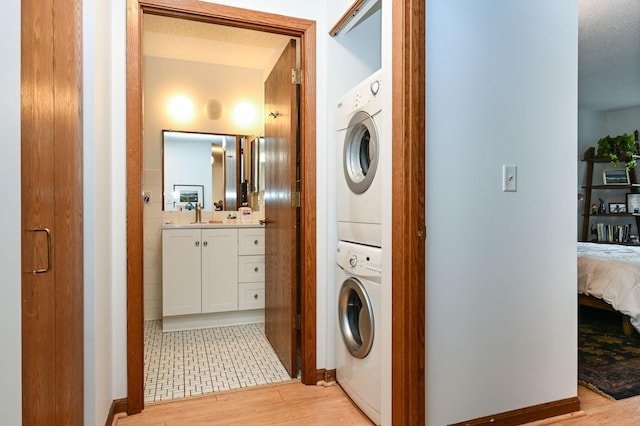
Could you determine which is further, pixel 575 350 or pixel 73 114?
pixel 575 350

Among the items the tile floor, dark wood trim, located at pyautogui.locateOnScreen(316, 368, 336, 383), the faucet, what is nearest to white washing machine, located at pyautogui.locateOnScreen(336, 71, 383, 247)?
dark wood trim, located at pyautogui.locateOnScreen(316, 368, 336, 383)

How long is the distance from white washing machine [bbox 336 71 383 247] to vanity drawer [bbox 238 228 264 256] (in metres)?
1.39

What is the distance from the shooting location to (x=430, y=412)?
1590 mm

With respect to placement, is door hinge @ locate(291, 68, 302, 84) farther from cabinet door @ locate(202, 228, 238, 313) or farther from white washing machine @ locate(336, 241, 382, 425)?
cabinet door @ locate(202, 228, 238, 313)

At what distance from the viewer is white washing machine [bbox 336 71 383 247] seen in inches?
69.9

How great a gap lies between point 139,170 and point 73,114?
582mm

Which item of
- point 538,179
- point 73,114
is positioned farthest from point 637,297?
point 73,114

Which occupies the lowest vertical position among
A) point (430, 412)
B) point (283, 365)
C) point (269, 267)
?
point (283, 365)

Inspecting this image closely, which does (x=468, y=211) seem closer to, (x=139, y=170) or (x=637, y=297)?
(x=139, y=170)

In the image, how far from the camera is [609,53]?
3.87 m

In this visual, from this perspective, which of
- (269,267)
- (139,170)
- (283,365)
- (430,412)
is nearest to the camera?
(430,412)

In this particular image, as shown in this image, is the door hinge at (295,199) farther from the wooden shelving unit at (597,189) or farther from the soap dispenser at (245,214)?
the wooden shelving unit at (597,189)

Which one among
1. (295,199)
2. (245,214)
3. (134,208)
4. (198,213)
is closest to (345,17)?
(295,199)

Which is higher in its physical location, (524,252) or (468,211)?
(468,211)
